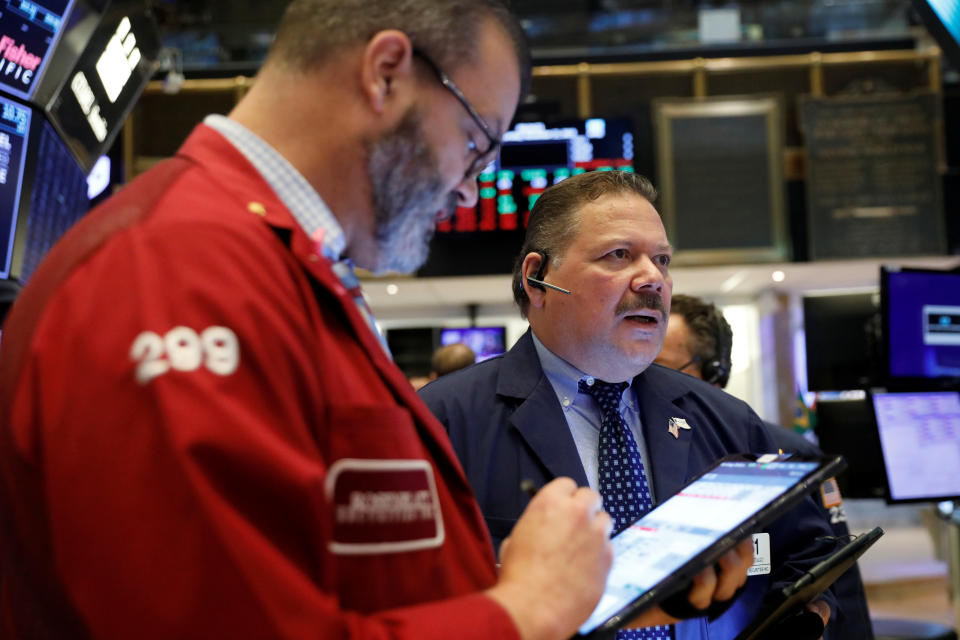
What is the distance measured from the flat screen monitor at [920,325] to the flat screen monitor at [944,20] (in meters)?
1.36

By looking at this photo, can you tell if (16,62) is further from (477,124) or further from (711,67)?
(711,67)

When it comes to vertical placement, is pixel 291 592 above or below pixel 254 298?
below

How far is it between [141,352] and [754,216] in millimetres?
7687

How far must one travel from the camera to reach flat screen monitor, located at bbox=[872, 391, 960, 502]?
12.1 feet

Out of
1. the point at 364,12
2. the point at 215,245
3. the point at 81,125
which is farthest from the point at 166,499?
the point at 81,125

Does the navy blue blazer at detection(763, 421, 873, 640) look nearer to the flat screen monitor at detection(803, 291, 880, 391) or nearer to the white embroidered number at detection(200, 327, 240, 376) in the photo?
the white embroidered number at detection(200, 327, 240, 376)

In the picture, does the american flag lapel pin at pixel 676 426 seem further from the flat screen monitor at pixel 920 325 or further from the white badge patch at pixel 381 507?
the flat screen monitor at pixel 920 325

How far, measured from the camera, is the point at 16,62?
2395 mm

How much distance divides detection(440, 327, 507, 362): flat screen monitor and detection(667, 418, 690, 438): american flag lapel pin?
758 centimetres

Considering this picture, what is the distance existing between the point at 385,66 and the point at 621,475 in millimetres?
1129

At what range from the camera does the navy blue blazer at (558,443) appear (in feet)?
6.05

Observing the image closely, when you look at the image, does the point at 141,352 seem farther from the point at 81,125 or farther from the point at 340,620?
the point at 81,125

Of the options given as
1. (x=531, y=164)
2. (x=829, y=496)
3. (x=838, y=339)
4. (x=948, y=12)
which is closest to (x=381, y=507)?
(x=829, y=496)

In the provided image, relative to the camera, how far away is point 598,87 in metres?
8.48
